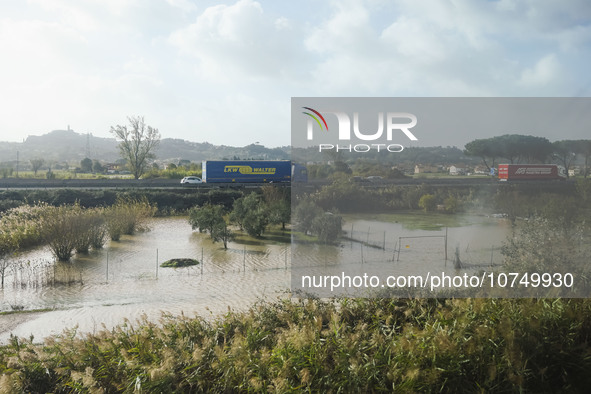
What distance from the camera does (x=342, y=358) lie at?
387 cm

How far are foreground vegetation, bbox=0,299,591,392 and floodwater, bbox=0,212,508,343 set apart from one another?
1483mm

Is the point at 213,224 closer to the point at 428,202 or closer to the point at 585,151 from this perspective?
the point at 428,202

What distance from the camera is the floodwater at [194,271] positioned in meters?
7.26

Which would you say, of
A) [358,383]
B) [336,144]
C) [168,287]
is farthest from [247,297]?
[358,383]

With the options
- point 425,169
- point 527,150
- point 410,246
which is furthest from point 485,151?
point 410,246

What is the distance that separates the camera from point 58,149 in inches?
5349

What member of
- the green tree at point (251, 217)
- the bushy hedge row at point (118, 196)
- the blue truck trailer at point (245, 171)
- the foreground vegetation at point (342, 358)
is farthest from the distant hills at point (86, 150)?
the foreground vegetation at point (342, 358)

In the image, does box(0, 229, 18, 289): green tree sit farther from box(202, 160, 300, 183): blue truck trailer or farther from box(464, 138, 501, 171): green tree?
box(202, 160, 300, 183): blue truck trailer

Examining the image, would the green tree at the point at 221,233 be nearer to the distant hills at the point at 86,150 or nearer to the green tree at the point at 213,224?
the green tree at the point at 213,224

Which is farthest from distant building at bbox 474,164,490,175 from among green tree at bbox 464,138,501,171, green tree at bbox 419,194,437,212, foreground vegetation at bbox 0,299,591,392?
foreground vegetation at bbox 0,299,591,392

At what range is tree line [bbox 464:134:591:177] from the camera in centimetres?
737

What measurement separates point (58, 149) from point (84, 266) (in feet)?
460

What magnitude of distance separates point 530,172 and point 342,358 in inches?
209

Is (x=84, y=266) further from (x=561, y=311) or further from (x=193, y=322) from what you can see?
(x=561, y=311)
